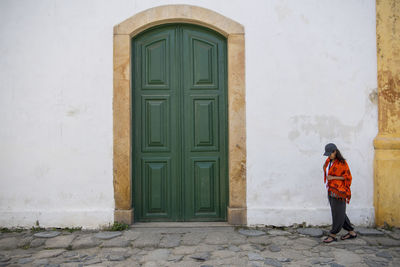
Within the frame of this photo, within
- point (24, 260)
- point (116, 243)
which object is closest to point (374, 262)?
point (116, 243)

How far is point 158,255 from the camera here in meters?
3.84

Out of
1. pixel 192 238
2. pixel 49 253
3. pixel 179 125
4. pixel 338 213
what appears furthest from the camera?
pixel 179 125

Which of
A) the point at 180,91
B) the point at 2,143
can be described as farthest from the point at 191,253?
the point at 2,143

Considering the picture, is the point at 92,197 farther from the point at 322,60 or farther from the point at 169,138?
the point at 322,60

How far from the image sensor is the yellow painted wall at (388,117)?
467 centimetres

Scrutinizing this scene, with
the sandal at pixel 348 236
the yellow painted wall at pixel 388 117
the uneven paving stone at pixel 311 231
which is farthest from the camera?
the yellow painted wall at pixel 388 117

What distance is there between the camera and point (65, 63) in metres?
4.77

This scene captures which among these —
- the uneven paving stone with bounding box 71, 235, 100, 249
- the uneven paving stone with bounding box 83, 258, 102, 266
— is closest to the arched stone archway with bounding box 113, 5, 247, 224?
the uneven paving stone with bounding box 71, 235, 100, 249

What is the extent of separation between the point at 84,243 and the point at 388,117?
4.25 meters

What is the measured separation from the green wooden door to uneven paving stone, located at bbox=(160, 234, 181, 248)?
56 cm

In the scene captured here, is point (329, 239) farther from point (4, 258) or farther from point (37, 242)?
point (4, 258)

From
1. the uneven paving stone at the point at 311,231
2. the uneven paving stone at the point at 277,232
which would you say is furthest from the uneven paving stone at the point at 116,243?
the uneven paving stone at the point at 311,231

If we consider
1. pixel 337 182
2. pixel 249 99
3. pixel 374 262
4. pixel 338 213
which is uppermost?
pixel 249 99

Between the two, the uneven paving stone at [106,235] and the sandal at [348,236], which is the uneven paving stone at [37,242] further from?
the sandal at [348,236]
